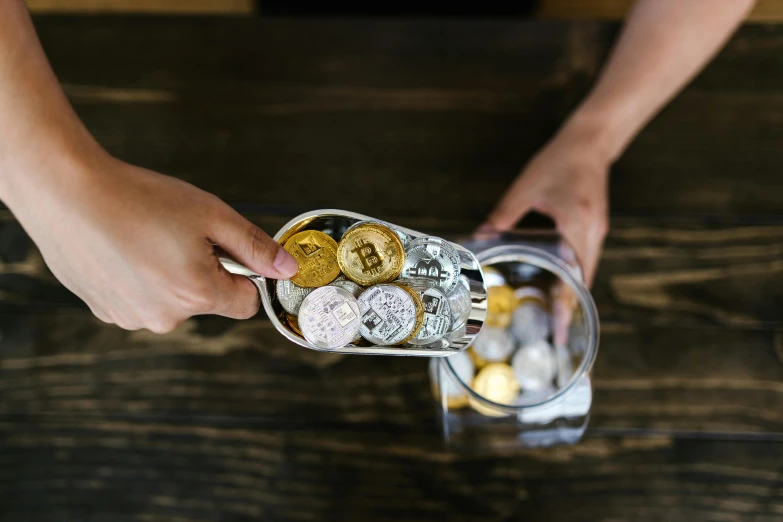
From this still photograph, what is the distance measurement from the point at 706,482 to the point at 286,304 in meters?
0.61

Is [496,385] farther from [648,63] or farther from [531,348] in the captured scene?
[648,63]

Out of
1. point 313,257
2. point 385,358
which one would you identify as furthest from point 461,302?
point 385,358

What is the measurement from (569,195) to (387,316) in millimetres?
378

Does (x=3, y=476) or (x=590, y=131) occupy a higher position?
(x=590, y=131)

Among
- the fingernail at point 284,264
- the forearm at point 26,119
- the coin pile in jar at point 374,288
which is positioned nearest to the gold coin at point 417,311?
the coin pile in jar at point 374,288

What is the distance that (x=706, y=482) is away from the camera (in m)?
0.73

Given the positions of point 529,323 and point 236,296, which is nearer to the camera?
point 236,296

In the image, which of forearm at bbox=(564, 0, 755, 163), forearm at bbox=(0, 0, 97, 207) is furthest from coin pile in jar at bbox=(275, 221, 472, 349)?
forearm at bbox=(564, 0, 755, 163)

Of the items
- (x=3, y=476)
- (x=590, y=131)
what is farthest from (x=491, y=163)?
(x=3, y=476)

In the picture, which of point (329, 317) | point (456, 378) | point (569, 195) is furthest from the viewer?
point (569, 195)

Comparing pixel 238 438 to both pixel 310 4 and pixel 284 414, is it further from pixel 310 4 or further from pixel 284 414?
pixel 310 4

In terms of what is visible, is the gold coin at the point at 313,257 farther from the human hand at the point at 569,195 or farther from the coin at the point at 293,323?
the human hand at the point at 569,195

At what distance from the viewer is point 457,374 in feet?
1.91

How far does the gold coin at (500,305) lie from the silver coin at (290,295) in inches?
9.4
